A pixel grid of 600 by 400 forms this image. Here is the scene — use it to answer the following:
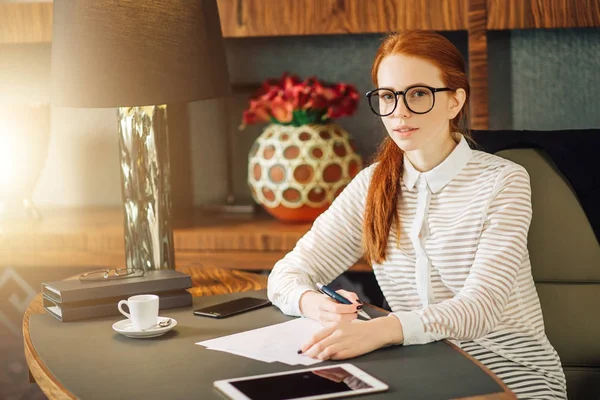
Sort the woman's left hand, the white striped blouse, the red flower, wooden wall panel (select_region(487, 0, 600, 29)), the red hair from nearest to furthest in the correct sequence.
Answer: the woman's left hand < the white striped blouse < the red hair < wooden wall panel (select_region(487, 0, 600, 29)) < the red flower

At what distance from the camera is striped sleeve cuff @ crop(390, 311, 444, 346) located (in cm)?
135

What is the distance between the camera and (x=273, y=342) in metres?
1.40

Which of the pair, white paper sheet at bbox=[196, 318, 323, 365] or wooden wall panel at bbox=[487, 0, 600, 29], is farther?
wooden wall panel at bbox=[487, 0, 600, 29]

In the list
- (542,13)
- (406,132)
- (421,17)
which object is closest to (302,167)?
(421,17)

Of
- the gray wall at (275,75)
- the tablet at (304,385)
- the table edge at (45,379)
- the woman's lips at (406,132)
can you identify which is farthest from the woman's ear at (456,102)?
the gray wall at (275,75)

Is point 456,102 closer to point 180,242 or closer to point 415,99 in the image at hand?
point 415,99

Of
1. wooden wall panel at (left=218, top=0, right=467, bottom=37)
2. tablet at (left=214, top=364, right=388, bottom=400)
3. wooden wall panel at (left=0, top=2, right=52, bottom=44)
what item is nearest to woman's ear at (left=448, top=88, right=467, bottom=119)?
tablet at (left=214, top=364, right=388, bottom=400)

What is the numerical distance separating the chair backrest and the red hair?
26 cm

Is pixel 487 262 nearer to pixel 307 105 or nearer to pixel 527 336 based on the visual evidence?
pixel 527 336

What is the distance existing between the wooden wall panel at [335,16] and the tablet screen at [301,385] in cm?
144

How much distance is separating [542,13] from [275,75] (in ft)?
2.99

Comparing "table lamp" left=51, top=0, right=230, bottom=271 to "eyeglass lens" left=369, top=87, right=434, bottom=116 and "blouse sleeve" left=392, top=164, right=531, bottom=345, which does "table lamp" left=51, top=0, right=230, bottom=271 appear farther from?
"blouse sleeve" left=392, top=164, right=531, bottom=345

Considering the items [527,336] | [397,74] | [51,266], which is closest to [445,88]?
[397,74]

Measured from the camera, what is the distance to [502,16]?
7.80ft
